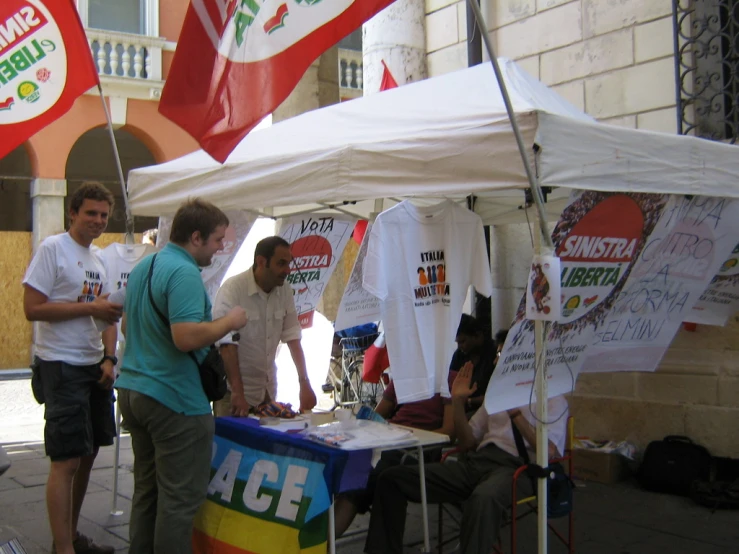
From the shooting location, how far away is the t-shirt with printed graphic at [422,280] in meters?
4.23

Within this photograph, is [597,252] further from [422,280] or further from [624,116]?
[624,116]

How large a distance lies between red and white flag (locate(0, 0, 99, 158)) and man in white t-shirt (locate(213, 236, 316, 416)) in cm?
148

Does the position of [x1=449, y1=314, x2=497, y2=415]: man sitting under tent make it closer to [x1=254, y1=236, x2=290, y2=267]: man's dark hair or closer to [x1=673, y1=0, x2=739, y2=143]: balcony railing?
[x1=254, y1=236, x2=290, y2=267]: man's dark hair

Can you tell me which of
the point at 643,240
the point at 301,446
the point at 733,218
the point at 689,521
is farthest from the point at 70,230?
the point at 689,521

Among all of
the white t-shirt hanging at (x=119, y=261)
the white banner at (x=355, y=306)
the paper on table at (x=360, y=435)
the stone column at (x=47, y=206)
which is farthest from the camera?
the stone column at (x=47, y=206)

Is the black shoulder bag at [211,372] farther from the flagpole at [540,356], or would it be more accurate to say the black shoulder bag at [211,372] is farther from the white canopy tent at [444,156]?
the flagpole at [540,356]

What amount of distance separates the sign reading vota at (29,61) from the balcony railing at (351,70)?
12.3m

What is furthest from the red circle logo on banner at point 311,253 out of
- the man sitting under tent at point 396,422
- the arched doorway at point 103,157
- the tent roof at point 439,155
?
the arched doorway at point 103,157

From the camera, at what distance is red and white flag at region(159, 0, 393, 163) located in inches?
142

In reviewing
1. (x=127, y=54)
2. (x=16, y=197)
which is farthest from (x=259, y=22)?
(x=16, y=197)

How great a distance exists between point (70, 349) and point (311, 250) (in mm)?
2098

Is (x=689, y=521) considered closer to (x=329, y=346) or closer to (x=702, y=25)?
(x=329, y=346)

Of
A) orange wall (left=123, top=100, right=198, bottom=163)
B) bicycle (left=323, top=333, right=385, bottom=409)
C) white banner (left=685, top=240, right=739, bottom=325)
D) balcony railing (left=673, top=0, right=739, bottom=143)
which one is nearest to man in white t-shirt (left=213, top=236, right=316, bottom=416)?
white banner (left=685, top=240, right=739, bottom=325)

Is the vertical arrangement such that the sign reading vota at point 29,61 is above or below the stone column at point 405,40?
below
